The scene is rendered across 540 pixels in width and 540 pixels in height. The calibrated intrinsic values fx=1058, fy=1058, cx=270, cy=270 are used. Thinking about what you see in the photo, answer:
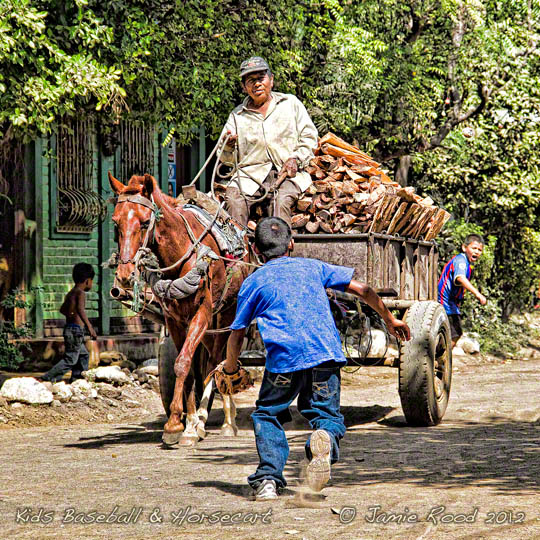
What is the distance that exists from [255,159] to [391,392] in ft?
18.1

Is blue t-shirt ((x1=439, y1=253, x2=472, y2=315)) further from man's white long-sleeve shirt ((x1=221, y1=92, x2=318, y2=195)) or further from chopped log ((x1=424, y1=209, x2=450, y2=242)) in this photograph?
man's white long-sleeve shirt ((x1=221, y1=92, x2=318, y2=195))

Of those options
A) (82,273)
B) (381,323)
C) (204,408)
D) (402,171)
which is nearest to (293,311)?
(204,408)

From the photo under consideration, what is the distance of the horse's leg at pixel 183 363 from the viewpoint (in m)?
8.88

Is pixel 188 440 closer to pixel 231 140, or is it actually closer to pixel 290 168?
pixel 290 168

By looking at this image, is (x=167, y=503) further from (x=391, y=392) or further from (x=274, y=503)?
(x=391, y=392)

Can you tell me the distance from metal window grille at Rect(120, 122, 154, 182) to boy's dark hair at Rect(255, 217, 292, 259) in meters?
11.5

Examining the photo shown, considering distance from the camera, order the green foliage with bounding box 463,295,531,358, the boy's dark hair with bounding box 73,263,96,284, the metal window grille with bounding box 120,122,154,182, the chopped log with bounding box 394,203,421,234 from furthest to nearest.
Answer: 1. the green foliage with bounding box 463,295,531,358
2. the metal window grille with bounding box 120,122,154,182
3. the boy's dark hair with bounding box 73,263,96,284
4. the chopped log with bounding box 394,203,421,234

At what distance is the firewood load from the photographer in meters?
10.5

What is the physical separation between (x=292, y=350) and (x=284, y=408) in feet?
1.31

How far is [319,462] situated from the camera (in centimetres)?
592

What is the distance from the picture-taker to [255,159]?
1047 cm

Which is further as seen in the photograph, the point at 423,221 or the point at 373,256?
the point at 423,221

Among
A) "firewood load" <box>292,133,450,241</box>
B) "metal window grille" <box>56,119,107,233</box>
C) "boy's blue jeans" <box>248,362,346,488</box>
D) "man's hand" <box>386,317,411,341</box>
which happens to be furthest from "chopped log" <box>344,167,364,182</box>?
"metal window grille" <box>56,119,107,233</box>

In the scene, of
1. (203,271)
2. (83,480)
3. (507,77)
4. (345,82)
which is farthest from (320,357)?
(507,77)
